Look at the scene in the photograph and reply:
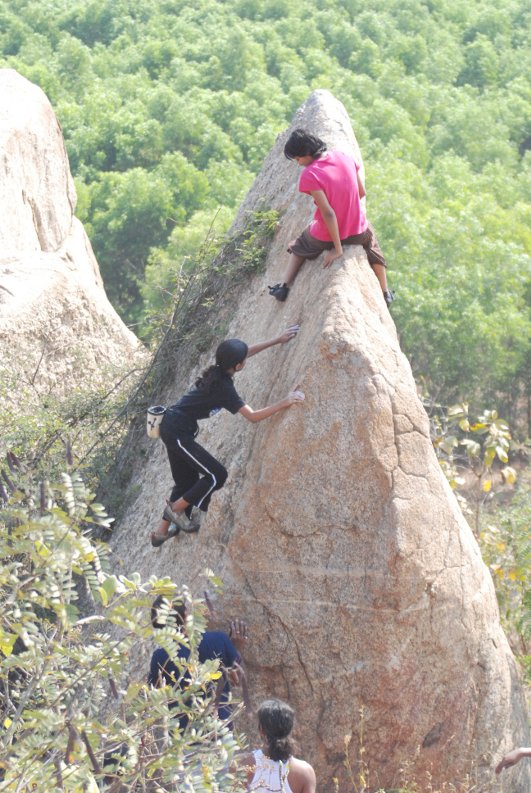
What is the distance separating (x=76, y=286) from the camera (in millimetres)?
12008

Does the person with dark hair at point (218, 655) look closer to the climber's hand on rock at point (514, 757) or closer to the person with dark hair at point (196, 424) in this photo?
the person with dark hair at point (196, 424)

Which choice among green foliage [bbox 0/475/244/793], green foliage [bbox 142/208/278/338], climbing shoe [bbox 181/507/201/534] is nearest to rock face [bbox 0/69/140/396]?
green foliage [bbox 142/208/278/338]

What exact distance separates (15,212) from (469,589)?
7815 millimetres

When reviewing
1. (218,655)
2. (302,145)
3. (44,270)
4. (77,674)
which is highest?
(302,145)

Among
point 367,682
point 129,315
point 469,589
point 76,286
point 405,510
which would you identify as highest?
point 405,510

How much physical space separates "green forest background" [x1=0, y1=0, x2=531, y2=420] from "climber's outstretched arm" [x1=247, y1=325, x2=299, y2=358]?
267 centimetres

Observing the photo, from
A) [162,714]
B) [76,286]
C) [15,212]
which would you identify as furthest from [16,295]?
[162,714]

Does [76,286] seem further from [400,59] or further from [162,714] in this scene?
[400,59]

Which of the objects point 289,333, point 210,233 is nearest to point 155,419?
point 289,333

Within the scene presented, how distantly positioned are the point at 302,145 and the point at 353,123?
30556 mm

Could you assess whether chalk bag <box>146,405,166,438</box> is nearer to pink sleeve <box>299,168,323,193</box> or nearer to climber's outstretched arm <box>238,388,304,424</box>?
climber's outstretched arm <box>238,388,304,424</box>

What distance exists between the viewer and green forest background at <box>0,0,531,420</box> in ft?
75.7

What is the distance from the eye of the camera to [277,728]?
16.8 ft

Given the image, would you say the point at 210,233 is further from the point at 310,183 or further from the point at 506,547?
the point at 506,547
